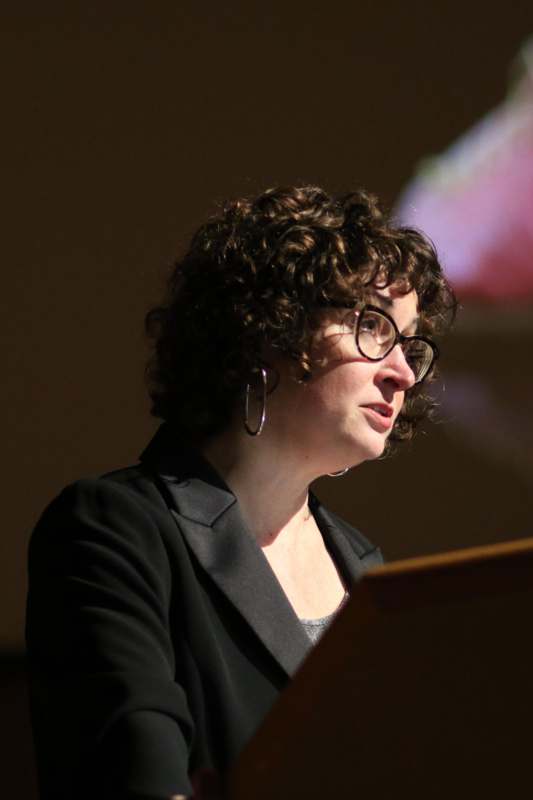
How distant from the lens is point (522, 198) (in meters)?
3.31

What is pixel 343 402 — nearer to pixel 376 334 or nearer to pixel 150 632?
pixel 376 334

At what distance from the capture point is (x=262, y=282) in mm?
1523

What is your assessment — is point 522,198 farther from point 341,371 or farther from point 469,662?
point 469,662

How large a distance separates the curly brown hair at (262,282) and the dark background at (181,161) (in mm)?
2038

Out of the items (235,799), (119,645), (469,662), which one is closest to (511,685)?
(469,662)

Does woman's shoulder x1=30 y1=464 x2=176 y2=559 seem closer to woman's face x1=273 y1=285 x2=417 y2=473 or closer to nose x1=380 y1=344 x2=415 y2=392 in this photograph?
woman's face x1=273 y1=285 x2=417 y2=473

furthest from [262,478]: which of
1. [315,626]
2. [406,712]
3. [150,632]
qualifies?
[406,712]

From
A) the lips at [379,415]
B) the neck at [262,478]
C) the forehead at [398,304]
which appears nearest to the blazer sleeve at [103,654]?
the neck at [262,478]

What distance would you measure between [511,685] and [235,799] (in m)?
0.17

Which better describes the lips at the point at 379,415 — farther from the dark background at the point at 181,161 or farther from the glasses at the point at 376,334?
the dark background at the point at 181,161

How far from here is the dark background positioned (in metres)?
3.62

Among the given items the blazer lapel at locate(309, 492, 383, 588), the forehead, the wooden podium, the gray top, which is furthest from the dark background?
the wooden podium

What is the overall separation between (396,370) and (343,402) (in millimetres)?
75

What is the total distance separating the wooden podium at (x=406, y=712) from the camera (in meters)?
0.74
